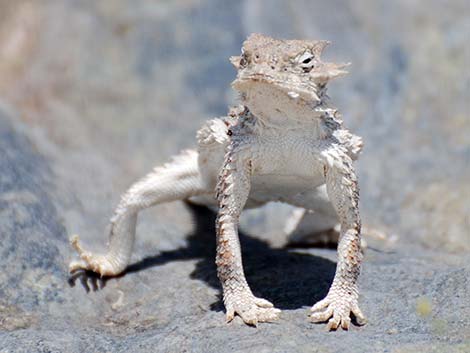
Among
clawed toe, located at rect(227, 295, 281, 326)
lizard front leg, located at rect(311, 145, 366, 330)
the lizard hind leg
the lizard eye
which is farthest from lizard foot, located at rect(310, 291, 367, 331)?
the lizard hind leg

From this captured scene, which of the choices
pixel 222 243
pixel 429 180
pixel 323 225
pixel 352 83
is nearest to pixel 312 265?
pixel 323 225

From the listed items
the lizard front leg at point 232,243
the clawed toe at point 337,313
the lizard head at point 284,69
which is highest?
the lizard head at point 284,69

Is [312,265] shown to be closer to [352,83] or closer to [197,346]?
[197,346]

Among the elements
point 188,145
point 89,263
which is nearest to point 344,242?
point 89,263

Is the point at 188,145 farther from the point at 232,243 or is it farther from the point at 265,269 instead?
the point at 232,243

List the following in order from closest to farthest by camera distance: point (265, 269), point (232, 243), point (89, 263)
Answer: point (232, 243) < point (89, 263) < point (265, 269)

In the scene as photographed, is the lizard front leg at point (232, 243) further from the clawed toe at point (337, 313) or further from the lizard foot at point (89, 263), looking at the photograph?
the lizard foot at point (89, 263)

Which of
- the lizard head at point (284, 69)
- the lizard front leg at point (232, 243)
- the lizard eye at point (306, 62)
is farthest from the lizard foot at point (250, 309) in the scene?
the lizard eye at point (306, 62)
